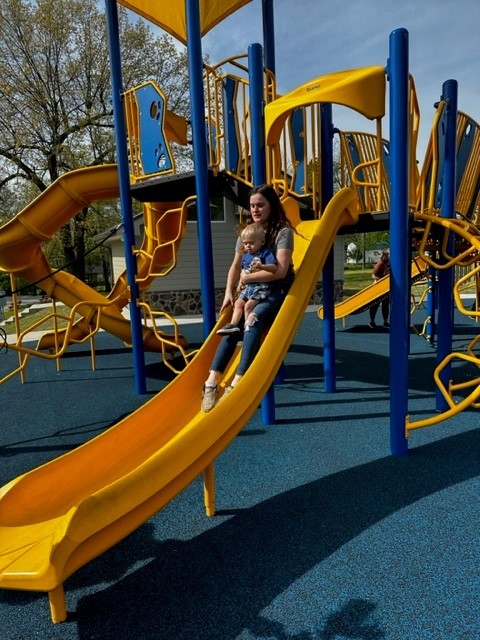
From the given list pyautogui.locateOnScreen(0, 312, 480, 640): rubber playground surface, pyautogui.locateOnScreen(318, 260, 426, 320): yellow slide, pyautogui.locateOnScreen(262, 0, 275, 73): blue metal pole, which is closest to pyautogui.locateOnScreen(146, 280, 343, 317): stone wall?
pyautogui.locateOnScreen(318, 260, 426, 320): yellow slide

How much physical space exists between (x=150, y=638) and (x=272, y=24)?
658 cm

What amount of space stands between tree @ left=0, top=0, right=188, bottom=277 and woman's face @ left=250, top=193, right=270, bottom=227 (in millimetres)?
17975

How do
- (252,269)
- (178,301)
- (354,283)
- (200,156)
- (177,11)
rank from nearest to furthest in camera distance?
1. (252,269)
2. (200,156)
3. (177,11)
4. (178,301)
5. (354,283)

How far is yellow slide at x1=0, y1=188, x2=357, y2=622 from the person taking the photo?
6.99ft

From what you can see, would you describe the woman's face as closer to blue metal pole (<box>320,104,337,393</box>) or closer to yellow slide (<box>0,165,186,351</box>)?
blue metal pole (<box>320,104,337,393</box>)

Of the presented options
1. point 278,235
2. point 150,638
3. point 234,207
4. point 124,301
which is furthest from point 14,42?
point 150,638

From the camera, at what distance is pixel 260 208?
3551 mm

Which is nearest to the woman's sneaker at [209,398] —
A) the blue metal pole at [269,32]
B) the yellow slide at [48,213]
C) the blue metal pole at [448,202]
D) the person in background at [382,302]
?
the blue metal pole at [448,202]

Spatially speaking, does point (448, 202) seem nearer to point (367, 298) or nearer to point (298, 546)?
point (298, 546)

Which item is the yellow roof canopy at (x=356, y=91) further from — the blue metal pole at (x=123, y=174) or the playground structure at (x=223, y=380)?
the blue metal pole at (x=123, y=174)

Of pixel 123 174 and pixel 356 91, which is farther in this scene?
pixel 123 174

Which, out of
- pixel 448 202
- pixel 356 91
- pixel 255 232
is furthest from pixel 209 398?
pixel 448 202

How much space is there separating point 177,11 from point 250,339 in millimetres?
5320

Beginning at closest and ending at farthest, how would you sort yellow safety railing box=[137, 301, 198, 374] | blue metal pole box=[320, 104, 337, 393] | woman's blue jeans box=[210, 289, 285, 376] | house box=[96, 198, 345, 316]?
woman's blue jeans box=[210, 289, 285, 376]
blue metal pole box=[320, 104, 337, 393]
yellow safety railing box=[137, 301, 198, 374]
house box=[96, 198, 345, 316]
